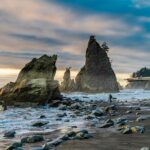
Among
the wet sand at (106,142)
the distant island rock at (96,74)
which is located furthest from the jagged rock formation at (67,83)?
the wet sand at (106,142)

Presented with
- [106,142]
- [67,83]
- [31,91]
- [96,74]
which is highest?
[96,74]

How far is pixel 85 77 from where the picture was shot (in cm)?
14412

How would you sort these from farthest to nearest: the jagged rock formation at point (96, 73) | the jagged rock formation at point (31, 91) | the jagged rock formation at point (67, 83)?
the jagged rock formation at point (67, 83) → the jagged rock formation at point (96, 73) → the jagged rock formation at point (31, 91)

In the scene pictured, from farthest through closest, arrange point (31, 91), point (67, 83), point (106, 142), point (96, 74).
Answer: point (67, 83)
point (96, 74)
point (31, 91)
point (106, 142)

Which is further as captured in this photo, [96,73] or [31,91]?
[96,73]

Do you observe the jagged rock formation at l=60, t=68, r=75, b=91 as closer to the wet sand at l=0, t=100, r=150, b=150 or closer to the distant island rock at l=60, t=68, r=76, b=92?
the distant island rock at l=60, t=68, r=76, b=92

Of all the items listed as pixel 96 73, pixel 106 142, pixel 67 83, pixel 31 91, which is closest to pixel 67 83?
pixel 67 83

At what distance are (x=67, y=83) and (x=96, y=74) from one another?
2350 cm

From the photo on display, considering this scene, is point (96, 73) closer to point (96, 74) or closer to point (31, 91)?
point (96, 74)

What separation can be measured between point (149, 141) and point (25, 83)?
38000 millimetres

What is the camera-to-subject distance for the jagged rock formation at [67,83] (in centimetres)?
15525

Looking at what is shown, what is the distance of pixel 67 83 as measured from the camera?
537 ft

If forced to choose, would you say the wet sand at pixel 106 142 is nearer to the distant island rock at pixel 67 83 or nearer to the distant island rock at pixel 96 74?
the distant island rock at pixel 96 74

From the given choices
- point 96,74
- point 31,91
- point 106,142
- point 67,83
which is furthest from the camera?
point 67,83
